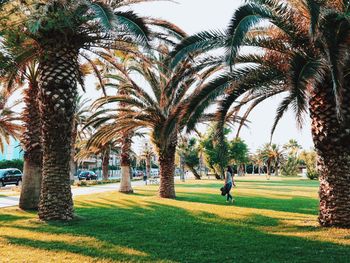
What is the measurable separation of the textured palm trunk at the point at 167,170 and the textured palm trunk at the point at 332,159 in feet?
Answer: 31.4

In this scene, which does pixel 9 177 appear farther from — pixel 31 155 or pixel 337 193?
pixel 337 193

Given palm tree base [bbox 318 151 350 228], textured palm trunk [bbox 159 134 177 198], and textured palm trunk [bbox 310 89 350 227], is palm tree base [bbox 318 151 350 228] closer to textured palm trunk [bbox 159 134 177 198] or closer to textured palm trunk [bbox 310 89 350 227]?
textured palm trunk [bbox 310 89 350 227]

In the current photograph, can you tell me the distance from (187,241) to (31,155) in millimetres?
8135

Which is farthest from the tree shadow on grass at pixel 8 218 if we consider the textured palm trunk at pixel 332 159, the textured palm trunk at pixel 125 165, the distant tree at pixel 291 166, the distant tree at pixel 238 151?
the distant tree at pixel 291 166

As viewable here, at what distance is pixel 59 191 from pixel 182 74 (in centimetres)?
524

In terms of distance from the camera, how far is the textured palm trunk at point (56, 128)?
10.3 metres

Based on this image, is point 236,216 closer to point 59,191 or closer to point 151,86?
point 59,191

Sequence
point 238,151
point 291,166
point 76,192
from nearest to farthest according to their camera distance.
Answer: point 76,192 → point 238,151 → point 291,166

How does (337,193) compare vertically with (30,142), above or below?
below

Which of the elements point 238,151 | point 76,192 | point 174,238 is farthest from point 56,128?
point 238,151

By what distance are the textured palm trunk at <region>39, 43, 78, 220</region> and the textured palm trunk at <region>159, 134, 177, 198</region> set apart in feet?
26.8

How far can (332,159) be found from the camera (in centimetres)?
950

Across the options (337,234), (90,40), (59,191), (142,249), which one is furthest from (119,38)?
(337,234)

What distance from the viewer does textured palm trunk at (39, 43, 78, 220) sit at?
10344 millimetres
